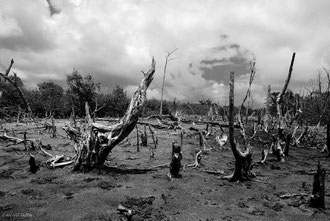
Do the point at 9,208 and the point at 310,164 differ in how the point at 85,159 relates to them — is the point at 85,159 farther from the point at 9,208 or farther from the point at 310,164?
the point at 310,164

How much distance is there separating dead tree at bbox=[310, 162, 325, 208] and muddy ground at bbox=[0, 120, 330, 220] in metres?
0.22

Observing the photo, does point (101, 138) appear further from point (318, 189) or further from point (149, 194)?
point (318, 189)

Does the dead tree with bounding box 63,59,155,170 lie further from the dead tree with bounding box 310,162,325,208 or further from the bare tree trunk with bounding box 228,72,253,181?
the dead tree with bounding box 310,162,325,208

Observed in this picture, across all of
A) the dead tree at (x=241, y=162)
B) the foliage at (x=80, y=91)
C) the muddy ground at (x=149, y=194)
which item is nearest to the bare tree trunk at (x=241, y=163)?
the dead tree at (x=241, y=162)

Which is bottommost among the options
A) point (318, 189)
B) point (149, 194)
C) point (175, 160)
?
point (149, 194)

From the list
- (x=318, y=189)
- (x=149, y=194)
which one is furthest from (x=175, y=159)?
(x=318, y=189)

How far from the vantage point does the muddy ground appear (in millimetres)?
Result: 6895

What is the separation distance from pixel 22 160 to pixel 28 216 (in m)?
6.19

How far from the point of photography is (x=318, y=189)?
7324 mm

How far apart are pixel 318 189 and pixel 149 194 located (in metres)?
4.86

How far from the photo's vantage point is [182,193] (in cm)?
845

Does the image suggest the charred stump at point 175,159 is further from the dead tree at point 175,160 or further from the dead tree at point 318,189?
the dead tree at point 318,189

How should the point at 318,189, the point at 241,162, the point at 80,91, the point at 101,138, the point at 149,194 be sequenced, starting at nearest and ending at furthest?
the point at 318,189 → the point at 149,194 → the point at 241,162 → the point at 101,138 → the point at 80,91

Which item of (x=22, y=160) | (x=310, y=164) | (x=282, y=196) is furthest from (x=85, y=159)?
(x=310, y=164)
